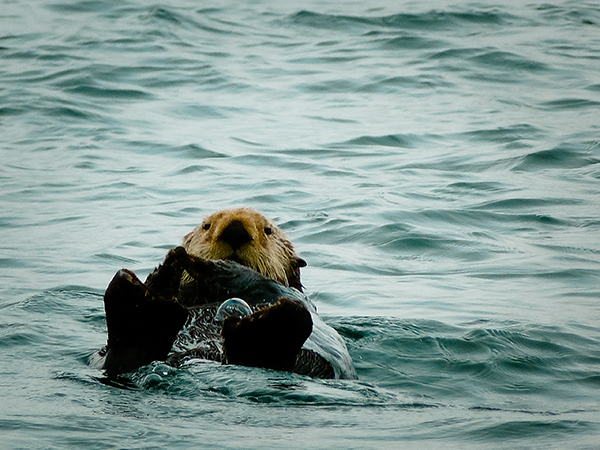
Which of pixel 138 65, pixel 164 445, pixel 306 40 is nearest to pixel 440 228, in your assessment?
pixel 164 445

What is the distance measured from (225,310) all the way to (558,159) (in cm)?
695

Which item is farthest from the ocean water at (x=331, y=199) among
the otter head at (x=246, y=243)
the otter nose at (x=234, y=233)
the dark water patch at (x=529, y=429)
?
the otter nose at (x=234, y=233)

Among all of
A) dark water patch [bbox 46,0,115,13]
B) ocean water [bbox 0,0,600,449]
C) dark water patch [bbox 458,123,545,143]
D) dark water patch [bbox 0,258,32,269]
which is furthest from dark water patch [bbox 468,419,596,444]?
dark water patch [bbox 46,0,115,13]

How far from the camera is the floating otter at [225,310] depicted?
11.0ft

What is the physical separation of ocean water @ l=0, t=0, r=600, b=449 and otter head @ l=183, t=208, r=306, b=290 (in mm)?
696

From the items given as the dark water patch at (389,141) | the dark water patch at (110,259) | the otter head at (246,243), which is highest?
the otter head at (246,243)

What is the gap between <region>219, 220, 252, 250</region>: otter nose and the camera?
14.2ft

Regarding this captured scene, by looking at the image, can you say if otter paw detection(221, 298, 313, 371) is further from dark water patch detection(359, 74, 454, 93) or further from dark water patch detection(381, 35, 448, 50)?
dark water patch detection(381, 35, 448, 50)

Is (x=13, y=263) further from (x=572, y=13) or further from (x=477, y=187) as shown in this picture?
(x=572, y=13)

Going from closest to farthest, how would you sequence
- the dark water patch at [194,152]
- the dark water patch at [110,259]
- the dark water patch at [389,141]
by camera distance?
1. the dark water patch at [110,259]
2. the dark water patch at [194,152]
3. the dark water patch at [389,141]

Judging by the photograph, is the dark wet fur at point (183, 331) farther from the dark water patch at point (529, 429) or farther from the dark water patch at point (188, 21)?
the dark water patch at point (188, 21)

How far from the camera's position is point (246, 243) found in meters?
4.39

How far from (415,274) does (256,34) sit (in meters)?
10.6

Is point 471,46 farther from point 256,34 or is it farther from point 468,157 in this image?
point 468,157
